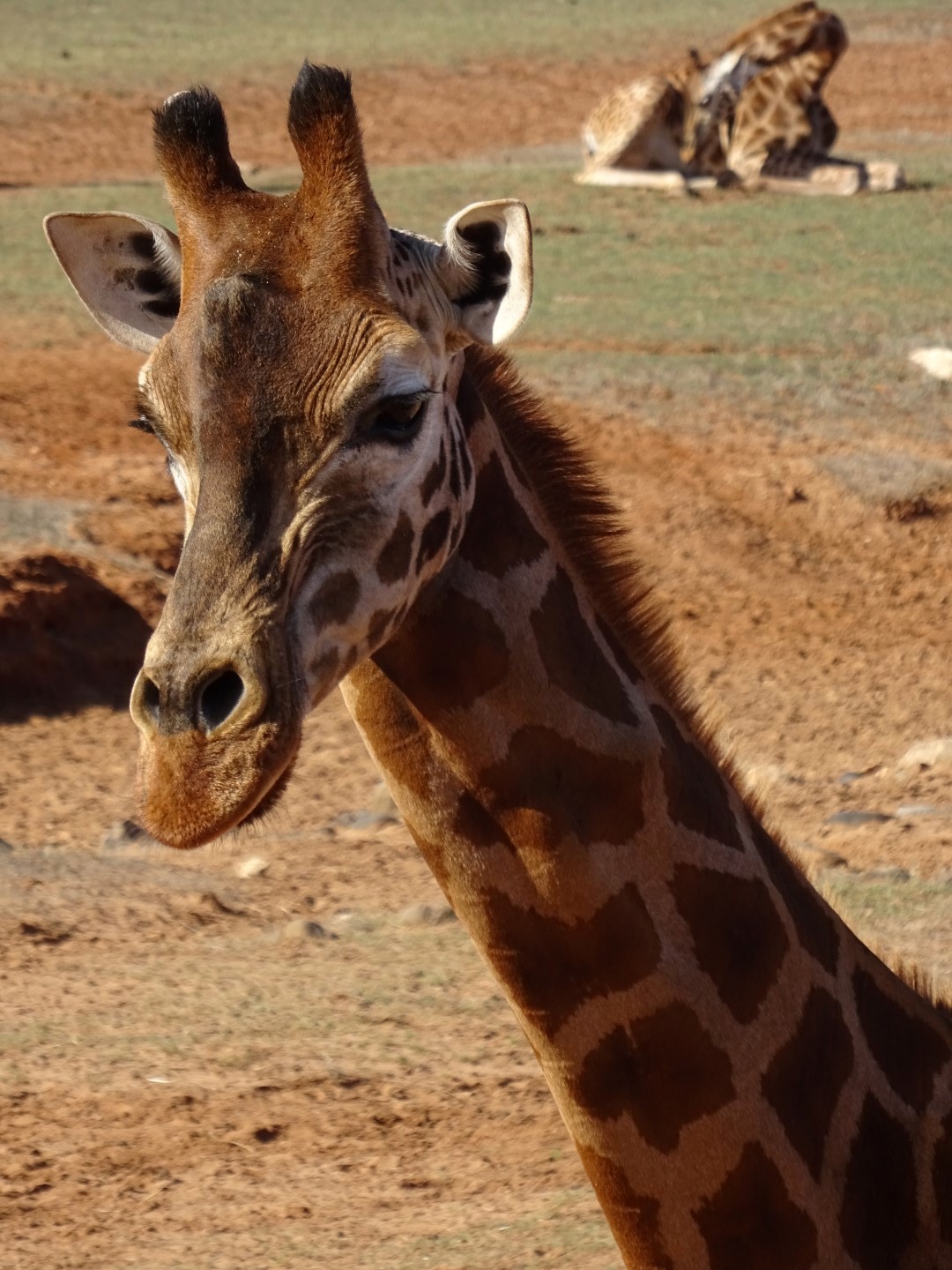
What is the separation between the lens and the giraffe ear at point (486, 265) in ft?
11.4

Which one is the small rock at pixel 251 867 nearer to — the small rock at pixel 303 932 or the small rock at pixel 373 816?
the small rock at pixel 373 816

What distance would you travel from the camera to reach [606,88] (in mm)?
25344

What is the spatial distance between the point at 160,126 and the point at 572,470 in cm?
92

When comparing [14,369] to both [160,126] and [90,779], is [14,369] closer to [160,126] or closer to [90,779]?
[90,779]

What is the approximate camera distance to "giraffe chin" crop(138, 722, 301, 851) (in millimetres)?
2922

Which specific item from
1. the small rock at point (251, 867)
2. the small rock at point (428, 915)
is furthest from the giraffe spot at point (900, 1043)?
the small rock at point (251, 867)

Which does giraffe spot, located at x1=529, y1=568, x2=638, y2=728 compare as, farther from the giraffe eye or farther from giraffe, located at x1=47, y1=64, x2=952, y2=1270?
the giraffe eye

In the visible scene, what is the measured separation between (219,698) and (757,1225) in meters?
1.35

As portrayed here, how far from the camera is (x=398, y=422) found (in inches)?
130

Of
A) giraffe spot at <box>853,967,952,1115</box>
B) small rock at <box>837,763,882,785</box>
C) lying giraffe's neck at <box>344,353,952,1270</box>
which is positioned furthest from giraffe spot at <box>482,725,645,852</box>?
small rock at <box>837,763,882,785</box>

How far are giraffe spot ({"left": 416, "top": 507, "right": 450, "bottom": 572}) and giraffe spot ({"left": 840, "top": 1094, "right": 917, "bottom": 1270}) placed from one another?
125 cm

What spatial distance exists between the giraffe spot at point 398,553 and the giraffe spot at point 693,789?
0.60 m

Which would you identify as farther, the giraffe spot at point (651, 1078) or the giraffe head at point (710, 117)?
the giraffe head at point (710, 117)

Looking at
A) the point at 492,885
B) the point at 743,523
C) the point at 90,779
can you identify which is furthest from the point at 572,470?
the point at 743,523
